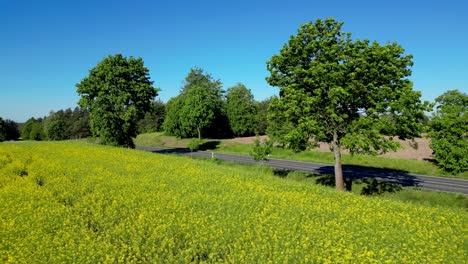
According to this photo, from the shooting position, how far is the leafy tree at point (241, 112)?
307ft

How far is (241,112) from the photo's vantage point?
3698 inches

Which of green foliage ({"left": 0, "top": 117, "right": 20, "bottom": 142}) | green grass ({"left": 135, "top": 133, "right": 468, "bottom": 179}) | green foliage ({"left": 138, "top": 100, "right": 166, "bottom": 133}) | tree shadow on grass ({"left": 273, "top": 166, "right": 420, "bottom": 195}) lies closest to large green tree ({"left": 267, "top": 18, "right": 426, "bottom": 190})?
green grass ({"left": 135, "top": 133, "right": 468, "bottom": 179})

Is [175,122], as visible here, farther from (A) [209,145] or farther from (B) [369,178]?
(B) [369,178]

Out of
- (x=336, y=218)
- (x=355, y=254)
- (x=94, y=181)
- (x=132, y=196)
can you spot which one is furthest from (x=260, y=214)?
(x=94, y=181)

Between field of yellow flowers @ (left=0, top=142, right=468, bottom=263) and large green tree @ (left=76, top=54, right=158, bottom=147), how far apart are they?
34473mm

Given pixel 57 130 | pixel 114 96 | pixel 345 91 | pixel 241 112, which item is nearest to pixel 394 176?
pixel 345 91

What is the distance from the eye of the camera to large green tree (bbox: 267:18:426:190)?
2255 cm

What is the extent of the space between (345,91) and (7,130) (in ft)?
428

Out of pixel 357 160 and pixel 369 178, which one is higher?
pixel 357 160

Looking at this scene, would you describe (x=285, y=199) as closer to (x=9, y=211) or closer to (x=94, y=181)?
(x=94, y=181)

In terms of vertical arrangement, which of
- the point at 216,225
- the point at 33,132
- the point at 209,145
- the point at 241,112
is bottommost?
the point at 216,225

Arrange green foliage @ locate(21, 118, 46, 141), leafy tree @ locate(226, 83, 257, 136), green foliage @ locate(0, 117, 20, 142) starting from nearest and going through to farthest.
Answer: leafy tree @ locate(226, 83, 257, 136) → green foliage @ locate(0, 117, 20, 142) → green foliage @ locate(21, 118, 46, 141)

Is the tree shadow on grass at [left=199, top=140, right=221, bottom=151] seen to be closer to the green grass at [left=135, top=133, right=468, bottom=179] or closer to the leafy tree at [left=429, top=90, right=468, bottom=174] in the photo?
the green grass at [left=135, top=133, right=468, bottom=179]

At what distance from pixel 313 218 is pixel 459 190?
95.6ft
